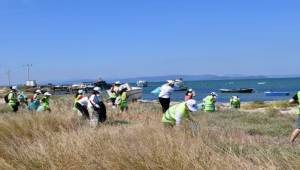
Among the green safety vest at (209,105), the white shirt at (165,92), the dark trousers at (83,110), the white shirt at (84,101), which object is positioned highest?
the white shirt at (165,92)

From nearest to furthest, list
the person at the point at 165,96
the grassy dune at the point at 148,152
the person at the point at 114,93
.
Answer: the grassy dune at the point at 148,152 < the person at the point at 165,96 < the person at the point at 114,93

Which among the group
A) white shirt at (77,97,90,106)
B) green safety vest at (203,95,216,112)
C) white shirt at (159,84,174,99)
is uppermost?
white shirt at (159,84,174,99)

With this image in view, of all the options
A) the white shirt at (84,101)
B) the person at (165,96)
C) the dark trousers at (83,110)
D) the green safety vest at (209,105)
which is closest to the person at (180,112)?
the dark trousers at (83,110)

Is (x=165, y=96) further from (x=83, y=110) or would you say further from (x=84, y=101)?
(x=83, y=110)

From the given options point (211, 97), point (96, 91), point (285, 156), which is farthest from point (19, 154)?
point (211, 97)

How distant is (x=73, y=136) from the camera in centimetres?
876

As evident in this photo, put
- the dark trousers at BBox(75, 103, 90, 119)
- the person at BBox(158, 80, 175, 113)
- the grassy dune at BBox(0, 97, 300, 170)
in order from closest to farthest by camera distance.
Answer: the grassy dune at BBox(0, 97, 300, 170) → the dark trousers at BBox(75, 103, 90, 119) → the person at BBox(158, 80, 175, 113)

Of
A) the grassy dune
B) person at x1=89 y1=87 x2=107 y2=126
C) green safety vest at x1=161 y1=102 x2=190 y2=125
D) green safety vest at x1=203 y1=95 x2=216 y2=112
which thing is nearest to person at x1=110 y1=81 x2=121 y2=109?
green safety vest at x1=203 y1=95 x2=216 y2=112

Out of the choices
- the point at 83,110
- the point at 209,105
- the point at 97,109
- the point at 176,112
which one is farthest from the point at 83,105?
the point at 209,105

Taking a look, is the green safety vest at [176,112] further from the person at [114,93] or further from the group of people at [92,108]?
the person at [114,93]

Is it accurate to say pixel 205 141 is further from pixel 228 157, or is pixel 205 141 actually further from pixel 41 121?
pixel 41 121

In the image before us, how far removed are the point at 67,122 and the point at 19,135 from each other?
72.4 inches

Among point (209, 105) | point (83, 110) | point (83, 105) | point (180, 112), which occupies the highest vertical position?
point (180, 112)

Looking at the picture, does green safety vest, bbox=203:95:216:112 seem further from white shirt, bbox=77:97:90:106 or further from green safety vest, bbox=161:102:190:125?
green safety vest, bbox=161:102:190:125
